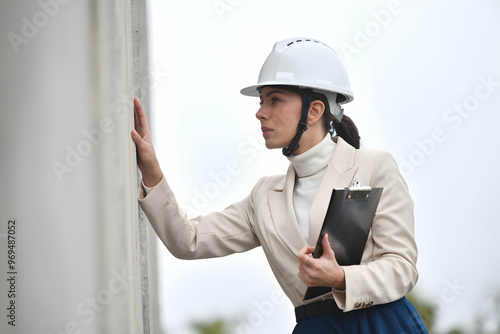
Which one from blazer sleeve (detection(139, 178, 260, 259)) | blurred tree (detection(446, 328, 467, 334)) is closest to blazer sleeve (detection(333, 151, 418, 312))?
blazer sleeve (detection(139, 178, 260, 259))

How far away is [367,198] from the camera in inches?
64.5

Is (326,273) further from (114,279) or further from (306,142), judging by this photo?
(114,279)

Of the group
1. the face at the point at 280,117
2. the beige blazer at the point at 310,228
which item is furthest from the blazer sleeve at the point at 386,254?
the face at the point at 280,117

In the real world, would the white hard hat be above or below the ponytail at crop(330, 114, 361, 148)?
above

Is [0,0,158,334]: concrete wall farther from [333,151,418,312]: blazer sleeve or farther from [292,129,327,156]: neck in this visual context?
[333,151,418,312]: blazer sleeve

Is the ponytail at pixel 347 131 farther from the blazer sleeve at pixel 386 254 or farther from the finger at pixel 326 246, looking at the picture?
the finger at pixel 326 246

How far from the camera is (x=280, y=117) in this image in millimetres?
1890

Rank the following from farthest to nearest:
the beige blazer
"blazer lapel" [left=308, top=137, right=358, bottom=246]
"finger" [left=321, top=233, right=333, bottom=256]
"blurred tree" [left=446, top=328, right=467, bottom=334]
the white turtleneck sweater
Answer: "blurred tree" [left=446, top=328, right=467, bottom=334], the white turtleneck sweater, "blazer lapel" [left=308, top=137, right=358, bottom=246], the beige blazer, "finger" [left=321, top=233, right=333, bottom=256]

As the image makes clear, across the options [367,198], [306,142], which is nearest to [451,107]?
[306,142]

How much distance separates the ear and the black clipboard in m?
0.35

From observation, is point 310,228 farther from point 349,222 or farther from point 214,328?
point 214,328

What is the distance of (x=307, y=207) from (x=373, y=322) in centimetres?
37

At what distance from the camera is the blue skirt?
1717 mm

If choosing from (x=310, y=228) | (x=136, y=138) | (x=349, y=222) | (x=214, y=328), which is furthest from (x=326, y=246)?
(x=214, y=328)
